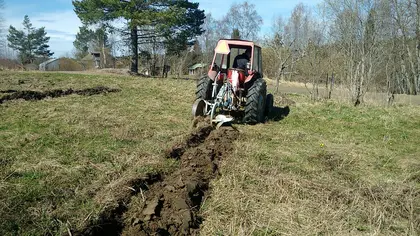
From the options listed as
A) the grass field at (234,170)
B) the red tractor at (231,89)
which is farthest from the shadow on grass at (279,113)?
the red tractor at (231,89)

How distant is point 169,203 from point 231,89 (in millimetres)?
4823

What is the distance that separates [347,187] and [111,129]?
14.4 feet

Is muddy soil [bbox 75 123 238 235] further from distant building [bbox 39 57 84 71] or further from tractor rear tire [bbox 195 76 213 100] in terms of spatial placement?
A: distant building [bbox 39 57 84 71]

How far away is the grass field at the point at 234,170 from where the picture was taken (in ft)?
11.0

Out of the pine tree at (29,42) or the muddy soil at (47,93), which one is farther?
the pine tree at (29,42)

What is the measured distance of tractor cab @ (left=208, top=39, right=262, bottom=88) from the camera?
27.3ft

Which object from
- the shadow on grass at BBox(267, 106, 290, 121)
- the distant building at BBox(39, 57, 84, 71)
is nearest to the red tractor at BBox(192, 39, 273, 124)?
the shadow on grass at BBox(267, 106, 290, 121)

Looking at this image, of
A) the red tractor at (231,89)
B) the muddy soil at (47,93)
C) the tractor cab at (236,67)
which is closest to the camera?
the red tractor at (231,89)

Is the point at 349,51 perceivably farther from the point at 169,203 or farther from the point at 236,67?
the point at 169,203

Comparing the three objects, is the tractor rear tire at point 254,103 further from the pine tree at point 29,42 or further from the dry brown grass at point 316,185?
the pine tree at point 29,42

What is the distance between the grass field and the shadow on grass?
53cm

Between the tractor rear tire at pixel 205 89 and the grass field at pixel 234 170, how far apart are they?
677mm

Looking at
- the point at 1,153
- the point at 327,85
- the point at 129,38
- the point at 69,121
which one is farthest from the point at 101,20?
the point at 1,153

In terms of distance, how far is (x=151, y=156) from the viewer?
4.98 m
